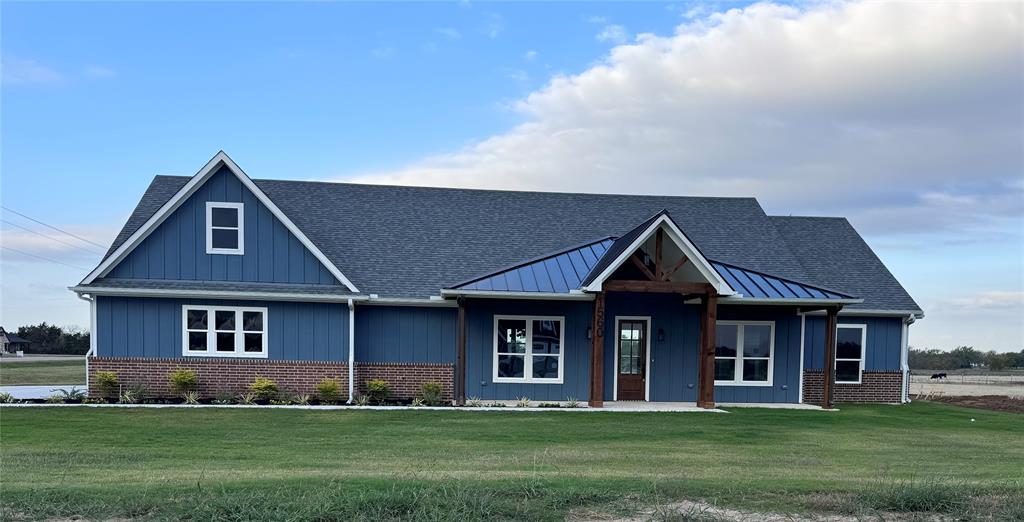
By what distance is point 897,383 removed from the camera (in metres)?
20.7

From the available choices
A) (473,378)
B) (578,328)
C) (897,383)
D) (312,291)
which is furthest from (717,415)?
(312,291)

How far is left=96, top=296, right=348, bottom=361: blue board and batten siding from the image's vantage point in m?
16.9

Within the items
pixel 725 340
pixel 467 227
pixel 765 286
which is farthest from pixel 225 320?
pixel 765 286

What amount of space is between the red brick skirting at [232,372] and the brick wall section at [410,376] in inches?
1.0

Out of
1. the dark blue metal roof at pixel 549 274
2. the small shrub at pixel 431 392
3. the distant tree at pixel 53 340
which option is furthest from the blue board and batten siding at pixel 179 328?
the distant tree at pixel 53 340

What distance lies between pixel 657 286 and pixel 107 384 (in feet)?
41.3

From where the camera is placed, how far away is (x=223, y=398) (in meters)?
16.7

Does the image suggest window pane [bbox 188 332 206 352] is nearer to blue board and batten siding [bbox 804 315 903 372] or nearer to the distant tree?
blue board and batten siding [bbox 804 315 903 372]

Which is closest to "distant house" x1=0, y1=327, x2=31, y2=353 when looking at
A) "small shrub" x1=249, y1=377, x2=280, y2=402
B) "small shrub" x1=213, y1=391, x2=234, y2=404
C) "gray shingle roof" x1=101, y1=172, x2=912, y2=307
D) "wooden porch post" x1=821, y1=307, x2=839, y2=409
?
"gray shingle roof" x1=101, y1=172, x2=912, y2=307

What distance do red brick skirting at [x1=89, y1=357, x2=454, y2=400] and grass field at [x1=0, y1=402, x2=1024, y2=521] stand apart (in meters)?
1.63

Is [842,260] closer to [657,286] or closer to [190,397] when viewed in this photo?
[657,286]

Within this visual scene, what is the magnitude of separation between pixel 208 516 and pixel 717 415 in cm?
1245

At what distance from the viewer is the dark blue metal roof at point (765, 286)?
17.3 meters

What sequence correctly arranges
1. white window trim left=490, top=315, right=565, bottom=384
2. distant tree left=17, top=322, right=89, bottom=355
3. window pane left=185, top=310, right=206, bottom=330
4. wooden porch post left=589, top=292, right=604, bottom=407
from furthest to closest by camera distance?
distant tree left=17, top=322, right=89, bottom=355 → white window trim left=490, top=315, right=565, bottom=384 → window pane left=185, top=310, right=206, bottom=330 → wooden porch post left=589, top=292, right=604, bottom=407
